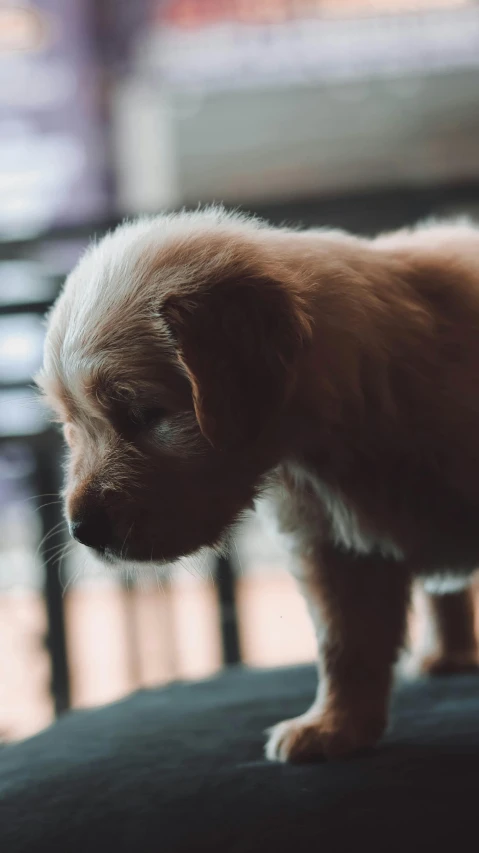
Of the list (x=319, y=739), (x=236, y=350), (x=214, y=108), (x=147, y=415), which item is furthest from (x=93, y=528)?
(x=214, y=108)

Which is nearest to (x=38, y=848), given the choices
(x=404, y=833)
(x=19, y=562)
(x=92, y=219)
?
(x=404, y=833)

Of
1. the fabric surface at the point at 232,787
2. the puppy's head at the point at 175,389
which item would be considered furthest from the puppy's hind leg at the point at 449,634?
the puppy's head at the point at 175,389

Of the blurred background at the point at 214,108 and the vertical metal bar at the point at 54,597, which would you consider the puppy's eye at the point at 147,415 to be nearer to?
the vertical metal bar at the point at 54,597

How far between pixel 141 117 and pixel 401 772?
4648 mm

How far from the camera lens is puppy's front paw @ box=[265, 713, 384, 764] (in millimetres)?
1336

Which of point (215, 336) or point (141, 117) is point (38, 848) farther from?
point (141, 117)

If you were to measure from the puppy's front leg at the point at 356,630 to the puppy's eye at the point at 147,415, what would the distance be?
0.38 meters

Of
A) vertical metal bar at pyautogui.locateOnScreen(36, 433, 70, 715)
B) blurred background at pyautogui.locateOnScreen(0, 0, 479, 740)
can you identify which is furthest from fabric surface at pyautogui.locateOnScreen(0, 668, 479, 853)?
blurred background at pyautogui.locateOnScreen(0, 0, 479, 740)

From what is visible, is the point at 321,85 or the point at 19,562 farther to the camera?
the point at 321,85

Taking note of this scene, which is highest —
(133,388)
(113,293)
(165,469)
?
(113,293)

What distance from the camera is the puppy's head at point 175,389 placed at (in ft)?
3.83

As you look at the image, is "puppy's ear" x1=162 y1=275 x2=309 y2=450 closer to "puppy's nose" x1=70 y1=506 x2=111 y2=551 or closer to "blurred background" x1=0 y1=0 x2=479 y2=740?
"puppy's nose" x1=70 y1=506 x2=111 y2=551

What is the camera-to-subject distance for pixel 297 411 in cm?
126

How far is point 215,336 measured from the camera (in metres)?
1.17
